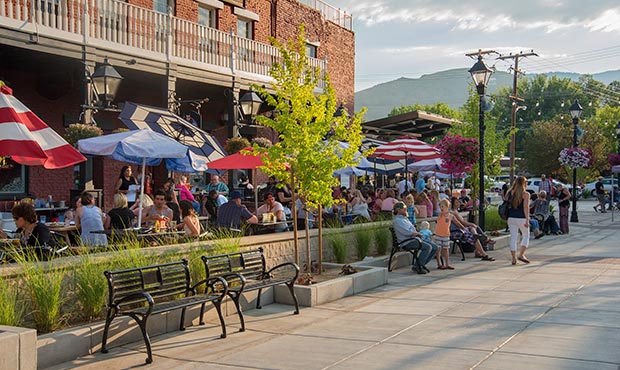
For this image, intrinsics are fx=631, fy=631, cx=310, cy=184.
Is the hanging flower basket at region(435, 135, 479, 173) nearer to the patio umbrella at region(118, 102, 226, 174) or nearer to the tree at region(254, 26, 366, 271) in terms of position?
the patio umbrella at region(118, 102, 226, 174)

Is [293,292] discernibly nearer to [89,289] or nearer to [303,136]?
[303,136]

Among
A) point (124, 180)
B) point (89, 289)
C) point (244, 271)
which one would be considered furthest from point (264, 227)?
point (89, 289)

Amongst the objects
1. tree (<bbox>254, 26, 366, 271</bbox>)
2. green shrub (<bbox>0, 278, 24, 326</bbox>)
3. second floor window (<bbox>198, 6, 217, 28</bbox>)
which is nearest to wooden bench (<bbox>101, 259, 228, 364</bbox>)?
green shrub (<bbox>0, 278, 24, 326</bbox>)

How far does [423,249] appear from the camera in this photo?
1161 centimetres

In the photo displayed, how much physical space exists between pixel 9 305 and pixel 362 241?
7.18 m

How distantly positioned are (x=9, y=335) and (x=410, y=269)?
27.4 feet

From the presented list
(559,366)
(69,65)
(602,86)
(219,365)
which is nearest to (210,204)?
(69,65)

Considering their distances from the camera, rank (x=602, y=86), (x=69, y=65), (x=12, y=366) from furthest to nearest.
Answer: (x=602, y=86) → (x=69, y=65) → (x=12, y=366)

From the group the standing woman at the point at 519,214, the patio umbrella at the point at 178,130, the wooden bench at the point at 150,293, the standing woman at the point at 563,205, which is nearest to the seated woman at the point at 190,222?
the wooden bench at the point at 150,293

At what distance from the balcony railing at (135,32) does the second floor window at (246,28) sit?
2.35 metres

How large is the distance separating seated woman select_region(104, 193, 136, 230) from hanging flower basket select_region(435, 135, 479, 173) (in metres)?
9.60

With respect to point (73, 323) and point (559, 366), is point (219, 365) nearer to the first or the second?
point (73, 323)

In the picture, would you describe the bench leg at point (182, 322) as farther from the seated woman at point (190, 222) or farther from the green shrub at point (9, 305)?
the seated woman at point (190, 222)

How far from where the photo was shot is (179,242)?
30.3 feet
